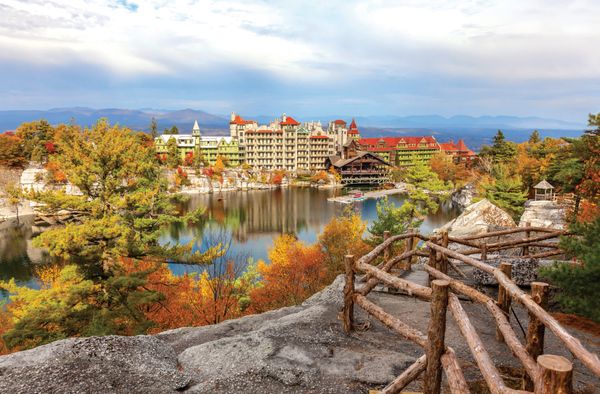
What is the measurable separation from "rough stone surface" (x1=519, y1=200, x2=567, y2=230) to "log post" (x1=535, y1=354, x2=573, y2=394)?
2348cm

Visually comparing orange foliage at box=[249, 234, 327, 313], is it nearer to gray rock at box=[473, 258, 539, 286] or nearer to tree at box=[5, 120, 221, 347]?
tree at box=[5, 120, 221, 347]

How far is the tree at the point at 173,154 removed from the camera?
229 feet

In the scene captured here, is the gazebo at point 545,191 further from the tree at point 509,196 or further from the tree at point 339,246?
the tree at point 339,246

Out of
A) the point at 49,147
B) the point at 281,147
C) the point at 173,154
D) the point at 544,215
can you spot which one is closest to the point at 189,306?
the point at 544,215

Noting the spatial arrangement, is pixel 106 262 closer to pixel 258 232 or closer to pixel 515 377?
pixel 515 377

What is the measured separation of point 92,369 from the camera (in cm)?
485

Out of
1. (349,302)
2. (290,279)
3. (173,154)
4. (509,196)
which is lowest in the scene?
(290,279)

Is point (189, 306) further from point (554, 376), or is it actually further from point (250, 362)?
point (554, 376)

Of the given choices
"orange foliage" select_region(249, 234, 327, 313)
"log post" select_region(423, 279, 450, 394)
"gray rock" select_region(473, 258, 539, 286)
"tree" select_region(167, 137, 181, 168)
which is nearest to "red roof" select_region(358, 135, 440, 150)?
"tree" select_region(167, 137, 181, 168)

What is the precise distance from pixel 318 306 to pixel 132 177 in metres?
11.9

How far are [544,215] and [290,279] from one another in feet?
59.3

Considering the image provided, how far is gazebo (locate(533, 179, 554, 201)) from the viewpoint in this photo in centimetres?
3141

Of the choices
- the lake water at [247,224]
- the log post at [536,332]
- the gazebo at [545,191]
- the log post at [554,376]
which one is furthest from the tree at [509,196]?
the log post at [554,376]

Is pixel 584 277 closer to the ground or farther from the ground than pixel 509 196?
farther from the ground
